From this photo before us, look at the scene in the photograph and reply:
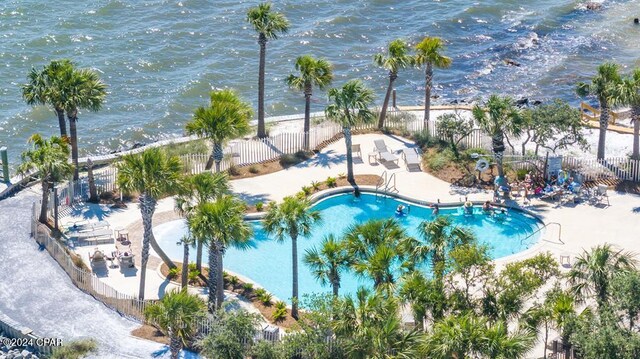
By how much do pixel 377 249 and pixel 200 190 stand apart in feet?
27.8

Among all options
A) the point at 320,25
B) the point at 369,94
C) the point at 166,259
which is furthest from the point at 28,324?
the point at 320,25

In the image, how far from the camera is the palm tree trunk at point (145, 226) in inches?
2099

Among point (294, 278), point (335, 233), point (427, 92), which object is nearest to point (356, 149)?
point (427, 92)

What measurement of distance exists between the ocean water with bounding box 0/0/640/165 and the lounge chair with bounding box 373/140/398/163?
51.9 ft

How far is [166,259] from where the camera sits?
57.9 metres

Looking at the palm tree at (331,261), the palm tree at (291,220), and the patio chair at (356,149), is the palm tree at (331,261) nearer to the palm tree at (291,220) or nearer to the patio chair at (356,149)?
the palm tree at (291,220)

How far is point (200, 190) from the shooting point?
2077 inches

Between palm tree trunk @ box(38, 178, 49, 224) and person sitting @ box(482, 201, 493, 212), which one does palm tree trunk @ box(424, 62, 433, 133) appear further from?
palm tree trunk @ box(38, 178, 49, 224)

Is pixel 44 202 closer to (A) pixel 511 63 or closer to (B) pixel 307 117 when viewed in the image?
(B) pixel 307 117

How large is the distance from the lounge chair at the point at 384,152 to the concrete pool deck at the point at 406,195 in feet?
1.37

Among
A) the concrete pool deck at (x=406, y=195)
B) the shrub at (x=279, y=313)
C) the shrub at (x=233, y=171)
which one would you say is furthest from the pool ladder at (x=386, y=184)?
the shrub at (x=279, y=313)

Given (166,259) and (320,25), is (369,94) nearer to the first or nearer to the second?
(166,259)

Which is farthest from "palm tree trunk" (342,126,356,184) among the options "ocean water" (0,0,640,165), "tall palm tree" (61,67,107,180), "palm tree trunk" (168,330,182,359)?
"palm tree trunk" (168,330,182,359)

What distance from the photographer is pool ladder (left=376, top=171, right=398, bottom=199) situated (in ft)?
216
